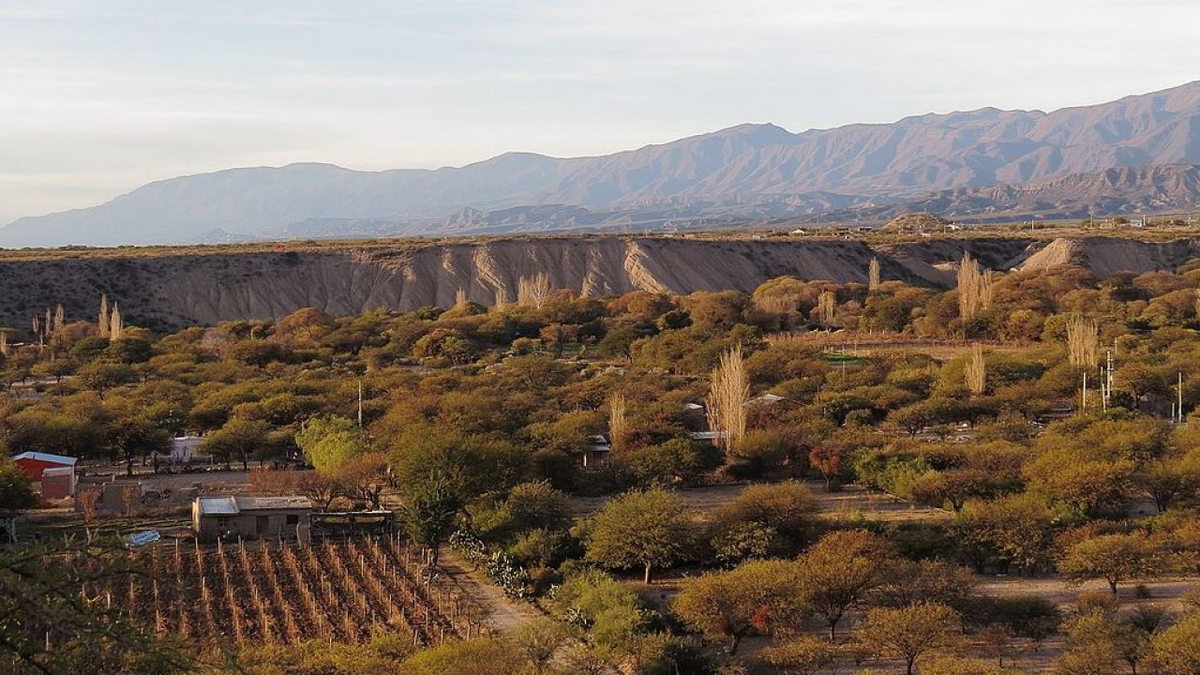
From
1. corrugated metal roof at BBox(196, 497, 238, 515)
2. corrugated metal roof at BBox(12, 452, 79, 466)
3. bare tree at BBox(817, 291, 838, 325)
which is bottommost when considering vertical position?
bare tree at BBox(817, 291, 838, 325)

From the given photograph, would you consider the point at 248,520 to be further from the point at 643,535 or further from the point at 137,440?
the point at 137,440

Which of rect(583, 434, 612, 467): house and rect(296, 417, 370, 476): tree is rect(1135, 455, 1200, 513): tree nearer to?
rect(583, 434, 612, 467): house

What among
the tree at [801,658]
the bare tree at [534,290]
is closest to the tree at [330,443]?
the tree at [801,658]

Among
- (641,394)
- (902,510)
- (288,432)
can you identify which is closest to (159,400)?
(288,432)

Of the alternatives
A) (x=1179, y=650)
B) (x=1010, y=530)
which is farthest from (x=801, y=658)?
(x=1010, y=530)

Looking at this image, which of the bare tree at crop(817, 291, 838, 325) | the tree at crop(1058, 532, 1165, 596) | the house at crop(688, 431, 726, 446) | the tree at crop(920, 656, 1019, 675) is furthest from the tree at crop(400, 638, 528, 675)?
the bare tree at crop(817, 291, 838, 325)

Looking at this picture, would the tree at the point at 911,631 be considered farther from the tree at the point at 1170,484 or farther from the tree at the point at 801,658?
the tree at the point at 1170,484

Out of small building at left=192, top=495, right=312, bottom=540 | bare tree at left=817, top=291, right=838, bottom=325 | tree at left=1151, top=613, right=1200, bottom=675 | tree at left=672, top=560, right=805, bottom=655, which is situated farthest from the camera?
bare tree at left=817, top=291, right=838, bottom=325
